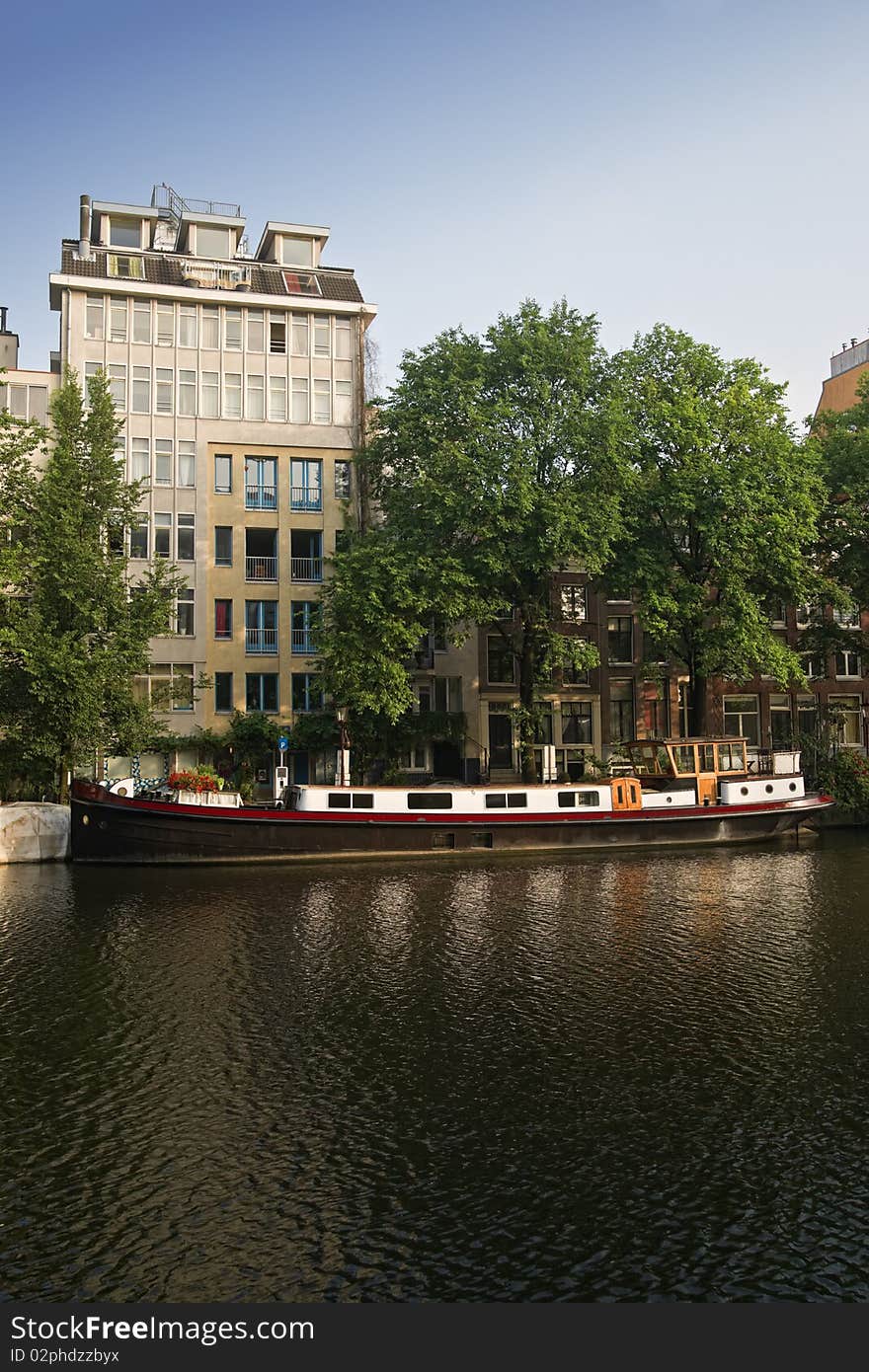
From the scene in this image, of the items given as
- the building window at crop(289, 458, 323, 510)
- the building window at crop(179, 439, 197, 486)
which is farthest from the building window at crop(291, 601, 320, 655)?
the building window at crop(179, 439, 197, 486)

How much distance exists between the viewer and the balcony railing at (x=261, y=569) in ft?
191

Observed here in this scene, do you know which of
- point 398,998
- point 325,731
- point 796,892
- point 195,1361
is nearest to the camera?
point 195,1361

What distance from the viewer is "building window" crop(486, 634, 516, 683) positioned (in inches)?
2415

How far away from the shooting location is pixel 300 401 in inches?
2355

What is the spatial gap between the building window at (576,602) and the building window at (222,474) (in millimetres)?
19091

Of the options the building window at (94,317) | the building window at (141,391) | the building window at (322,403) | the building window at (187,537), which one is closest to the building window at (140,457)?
the building window at (141,391)

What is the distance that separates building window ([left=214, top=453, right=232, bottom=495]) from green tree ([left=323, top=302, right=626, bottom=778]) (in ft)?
39.0

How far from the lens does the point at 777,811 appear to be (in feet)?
149

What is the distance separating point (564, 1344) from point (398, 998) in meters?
10.7

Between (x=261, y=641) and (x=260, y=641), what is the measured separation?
5cm

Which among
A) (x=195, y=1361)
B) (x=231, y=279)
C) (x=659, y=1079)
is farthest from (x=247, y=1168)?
(x=231, y=279)

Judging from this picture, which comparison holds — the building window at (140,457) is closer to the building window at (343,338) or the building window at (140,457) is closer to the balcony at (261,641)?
the balcony at (261,641)

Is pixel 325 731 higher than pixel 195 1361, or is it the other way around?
pixel 325 731

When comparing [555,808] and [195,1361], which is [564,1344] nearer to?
[195,1361]
